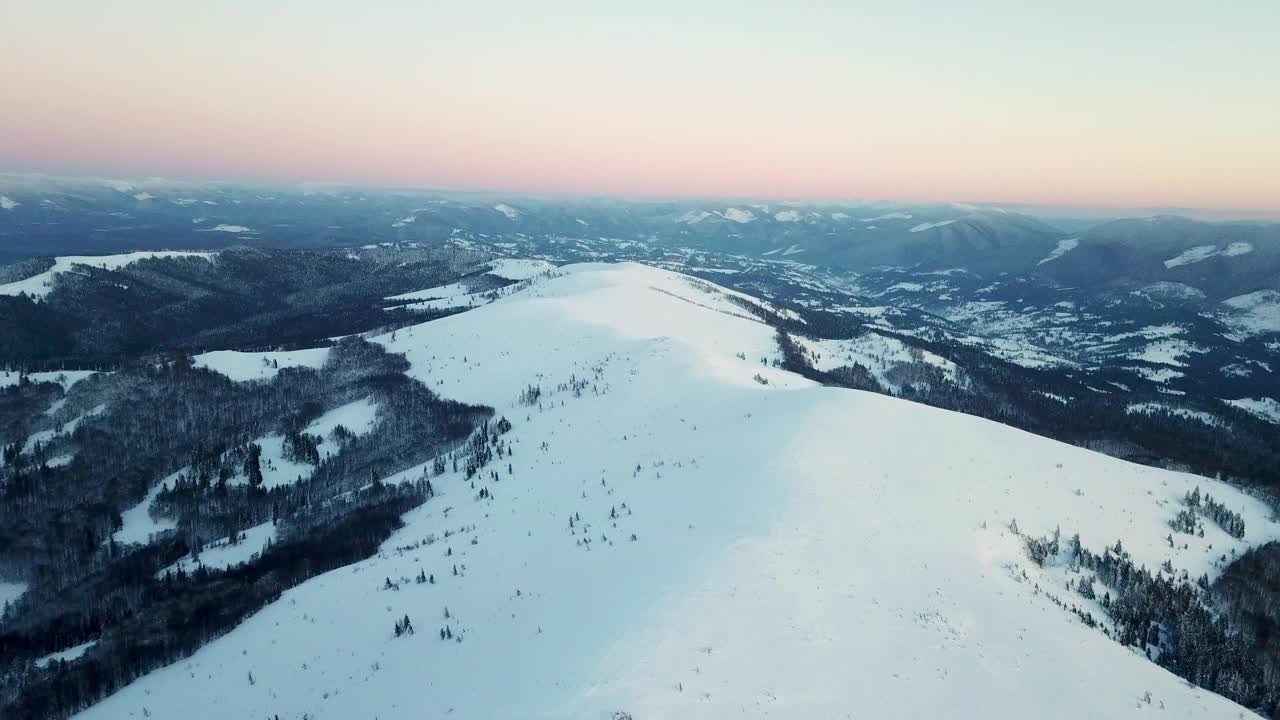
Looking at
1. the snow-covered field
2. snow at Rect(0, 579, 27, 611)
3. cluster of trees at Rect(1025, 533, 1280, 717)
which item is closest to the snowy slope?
cluster of trees at Rect(1025, 533, 1280, 717)

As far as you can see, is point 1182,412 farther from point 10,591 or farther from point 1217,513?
point 10,591

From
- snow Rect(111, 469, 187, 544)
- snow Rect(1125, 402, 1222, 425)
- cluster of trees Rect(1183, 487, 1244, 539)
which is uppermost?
cluster of trees Rect(1183, 487, 1244, 539)

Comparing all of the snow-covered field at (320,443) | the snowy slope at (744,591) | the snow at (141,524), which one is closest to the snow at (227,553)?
the snow at (141,524)

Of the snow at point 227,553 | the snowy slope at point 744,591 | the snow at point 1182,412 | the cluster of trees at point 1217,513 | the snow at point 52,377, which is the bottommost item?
the snow at point 1182,412

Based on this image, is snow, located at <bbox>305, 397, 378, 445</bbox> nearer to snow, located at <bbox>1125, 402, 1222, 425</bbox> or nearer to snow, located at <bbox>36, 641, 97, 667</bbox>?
snow, located at <bbox>36, 641, 97, 667</bbox>

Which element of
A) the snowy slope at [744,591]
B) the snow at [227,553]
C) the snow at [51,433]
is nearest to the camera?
the snowy slope at [744,591]

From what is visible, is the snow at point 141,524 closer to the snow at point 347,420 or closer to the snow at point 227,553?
the snow at point 227,553

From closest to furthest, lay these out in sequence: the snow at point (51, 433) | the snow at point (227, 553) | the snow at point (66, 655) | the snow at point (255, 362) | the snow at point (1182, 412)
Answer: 1. the snow at point (66, 655)
2. the snow at point (227, 553)
3. the snow at point (51, 433)
4. the snow at point (255, 362)
5. the snow at point (1182, 412)
